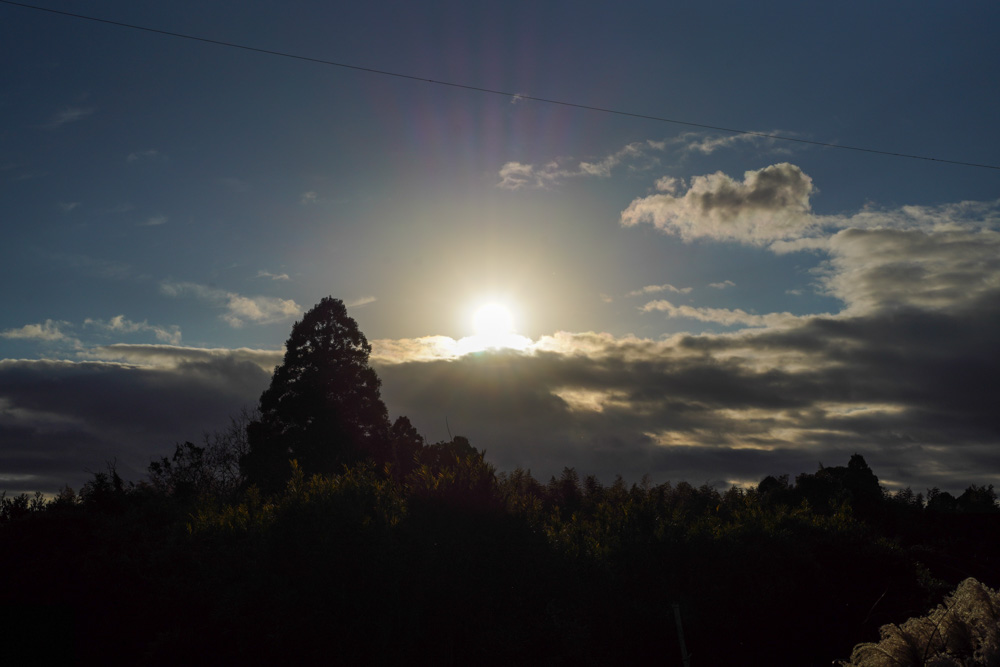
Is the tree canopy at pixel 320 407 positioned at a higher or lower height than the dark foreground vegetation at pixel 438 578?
higher

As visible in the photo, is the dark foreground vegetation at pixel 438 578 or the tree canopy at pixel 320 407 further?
the tree canopy at pixel 320 407

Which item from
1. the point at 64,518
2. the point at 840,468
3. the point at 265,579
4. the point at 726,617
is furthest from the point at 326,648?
the point at 840,468

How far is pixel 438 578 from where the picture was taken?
523 inches

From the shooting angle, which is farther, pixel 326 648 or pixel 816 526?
pixel 816 526

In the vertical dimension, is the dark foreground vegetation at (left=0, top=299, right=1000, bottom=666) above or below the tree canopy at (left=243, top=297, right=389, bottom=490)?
below

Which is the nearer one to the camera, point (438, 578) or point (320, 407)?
point (438, 578)

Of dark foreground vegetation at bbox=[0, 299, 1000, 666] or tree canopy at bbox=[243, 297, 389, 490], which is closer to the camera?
dark foreground vegetation at bbox=[0, 299, 1000, 666]

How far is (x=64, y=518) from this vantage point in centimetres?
1495

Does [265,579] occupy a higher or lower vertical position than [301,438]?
lower

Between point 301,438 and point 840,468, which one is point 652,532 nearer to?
point 301,438

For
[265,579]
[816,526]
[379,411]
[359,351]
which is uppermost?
[359,351]

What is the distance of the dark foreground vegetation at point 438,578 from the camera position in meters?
12.2

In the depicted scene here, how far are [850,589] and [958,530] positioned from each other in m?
15.0

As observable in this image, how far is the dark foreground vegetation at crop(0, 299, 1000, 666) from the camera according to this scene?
12.2 m
